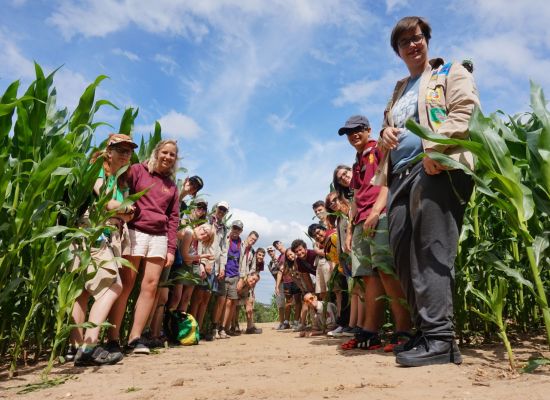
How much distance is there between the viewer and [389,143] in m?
2.54

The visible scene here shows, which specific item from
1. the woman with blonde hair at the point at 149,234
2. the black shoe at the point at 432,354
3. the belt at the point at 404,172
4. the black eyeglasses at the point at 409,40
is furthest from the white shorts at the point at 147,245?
the black eyeglasses at the point at 409,40

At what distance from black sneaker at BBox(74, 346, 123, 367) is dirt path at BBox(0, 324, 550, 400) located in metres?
0.06

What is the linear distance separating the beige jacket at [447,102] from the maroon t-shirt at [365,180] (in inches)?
32.6

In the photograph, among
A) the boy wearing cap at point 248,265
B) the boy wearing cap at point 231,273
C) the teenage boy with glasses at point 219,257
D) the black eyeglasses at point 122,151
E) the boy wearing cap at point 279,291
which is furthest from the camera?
the boy wearing cap at point 279,291

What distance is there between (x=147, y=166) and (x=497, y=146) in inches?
115

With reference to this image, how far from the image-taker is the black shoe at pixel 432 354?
85.7 inches

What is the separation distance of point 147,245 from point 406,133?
2.23 metres

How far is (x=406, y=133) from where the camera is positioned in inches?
101

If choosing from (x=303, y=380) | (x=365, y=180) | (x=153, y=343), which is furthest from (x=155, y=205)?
(x=303, y=380)

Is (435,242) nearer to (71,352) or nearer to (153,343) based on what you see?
(71,352)

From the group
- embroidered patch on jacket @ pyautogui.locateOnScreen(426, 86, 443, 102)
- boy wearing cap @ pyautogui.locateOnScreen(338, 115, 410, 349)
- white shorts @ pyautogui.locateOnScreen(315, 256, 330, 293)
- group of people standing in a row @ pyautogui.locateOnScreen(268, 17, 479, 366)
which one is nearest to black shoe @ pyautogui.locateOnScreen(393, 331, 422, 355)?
group of people standing in a row @ pyautogui.locateOnScreen(268, 17, 479, 366)

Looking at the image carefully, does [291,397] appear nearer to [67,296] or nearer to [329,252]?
[67,296]

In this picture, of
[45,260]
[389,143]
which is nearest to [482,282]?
[389,143]

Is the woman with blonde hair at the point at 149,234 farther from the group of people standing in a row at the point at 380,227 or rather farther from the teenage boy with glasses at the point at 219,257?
the teenage boy with glasses at the point at 219,257
